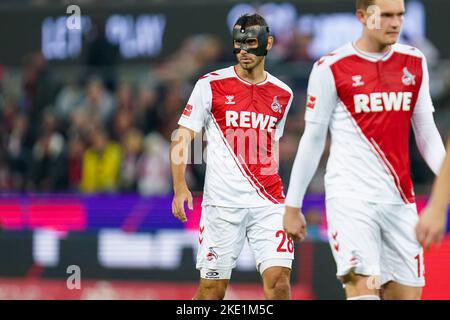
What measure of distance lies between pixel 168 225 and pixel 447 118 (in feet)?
14.7

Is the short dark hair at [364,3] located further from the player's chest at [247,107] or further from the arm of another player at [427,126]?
the player's chest at [247,107]

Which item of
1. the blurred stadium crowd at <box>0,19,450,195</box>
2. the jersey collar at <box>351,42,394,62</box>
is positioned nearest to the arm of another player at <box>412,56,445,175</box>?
the jersey collar at <box>351,42,394,62</box>

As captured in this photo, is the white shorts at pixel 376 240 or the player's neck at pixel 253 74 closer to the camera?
the white shorts at pixel 376 240

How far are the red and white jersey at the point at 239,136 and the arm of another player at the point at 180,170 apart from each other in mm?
100

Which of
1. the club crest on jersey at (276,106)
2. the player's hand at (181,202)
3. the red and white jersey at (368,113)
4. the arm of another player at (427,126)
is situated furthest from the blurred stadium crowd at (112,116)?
the red and white jersey at (368,113)

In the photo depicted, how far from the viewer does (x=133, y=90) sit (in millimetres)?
16859

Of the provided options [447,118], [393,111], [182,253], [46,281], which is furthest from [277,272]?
[447,118]

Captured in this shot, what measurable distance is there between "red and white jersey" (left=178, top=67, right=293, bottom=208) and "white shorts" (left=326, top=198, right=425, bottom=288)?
1.33 meters

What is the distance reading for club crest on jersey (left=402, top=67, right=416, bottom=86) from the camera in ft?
23.1

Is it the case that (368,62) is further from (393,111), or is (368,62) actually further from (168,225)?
(168,225)

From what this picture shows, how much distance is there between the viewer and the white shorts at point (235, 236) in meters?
8.29

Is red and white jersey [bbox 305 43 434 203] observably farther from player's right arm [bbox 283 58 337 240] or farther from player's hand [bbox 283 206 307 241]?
player's hand [bbox 283 206 307 241]

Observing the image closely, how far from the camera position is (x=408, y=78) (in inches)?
278
